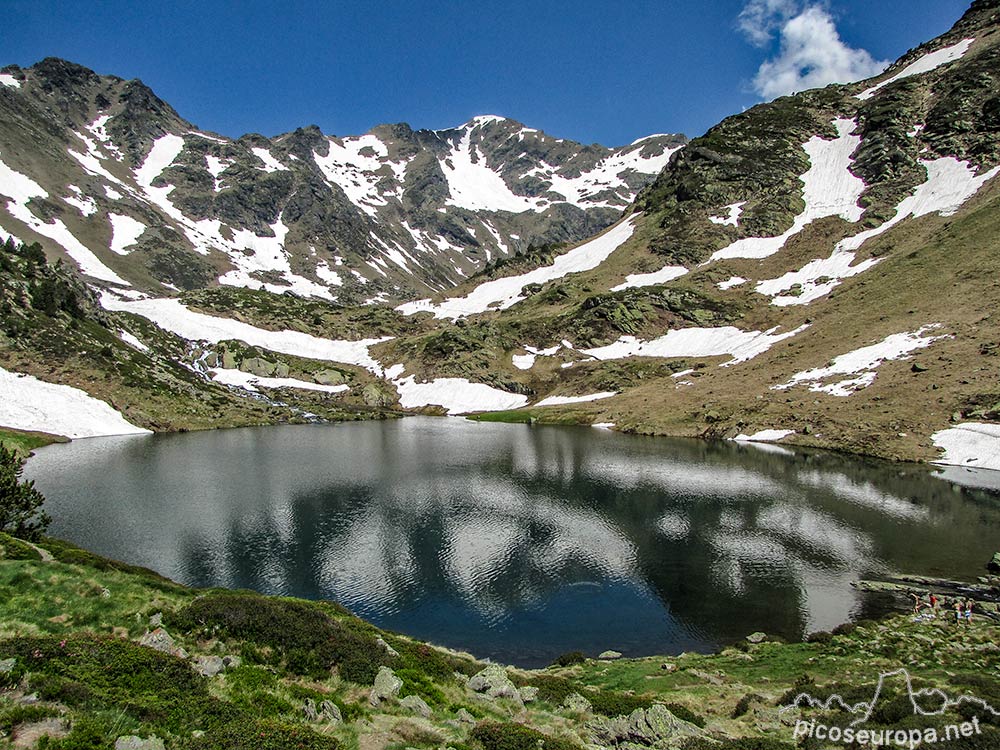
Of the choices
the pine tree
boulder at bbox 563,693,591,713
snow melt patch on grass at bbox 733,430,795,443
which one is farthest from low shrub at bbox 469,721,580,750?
snow melt patch on grass at bbox 733,430,795,443

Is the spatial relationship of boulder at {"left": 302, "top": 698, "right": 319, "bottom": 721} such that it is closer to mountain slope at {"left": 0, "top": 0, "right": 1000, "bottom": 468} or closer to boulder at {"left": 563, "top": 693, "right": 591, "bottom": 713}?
boulder at {"left": 563, "top": 693, "right": 591, "bottom": 713}

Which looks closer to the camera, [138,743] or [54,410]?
[138,743]

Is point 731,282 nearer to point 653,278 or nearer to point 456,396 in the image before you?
point 653,278

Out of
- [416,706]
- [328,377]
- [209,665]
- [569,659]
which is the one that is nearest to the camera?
[209,665]

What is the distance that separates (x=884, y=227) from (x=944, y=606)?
17083cm

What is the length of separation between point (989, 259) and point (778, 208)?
90.5 m

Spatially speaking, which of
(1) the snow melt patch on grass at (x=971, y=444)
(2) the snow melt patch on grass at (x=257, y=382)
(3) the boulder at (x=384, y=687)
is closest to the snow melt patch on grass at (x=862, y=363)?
(1) the snow melt patch on grass at (x=971, y=444)

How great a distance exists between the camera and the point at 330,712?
13.7 meters

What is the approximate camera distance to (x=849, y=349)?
10394 centimetres

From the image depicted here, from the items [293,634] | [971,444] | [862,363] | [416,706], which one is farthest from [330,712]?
[862,363]

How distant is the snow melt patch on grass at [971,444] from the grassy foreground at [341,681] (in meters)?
53.1

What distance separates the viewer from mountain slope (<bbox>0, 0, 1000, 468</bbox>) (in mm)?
85625

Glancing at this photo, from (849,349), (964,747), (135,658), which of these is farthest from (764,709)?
(849,349)

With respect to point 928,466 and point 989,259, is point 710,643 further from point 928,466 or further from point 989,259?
point 989,259
